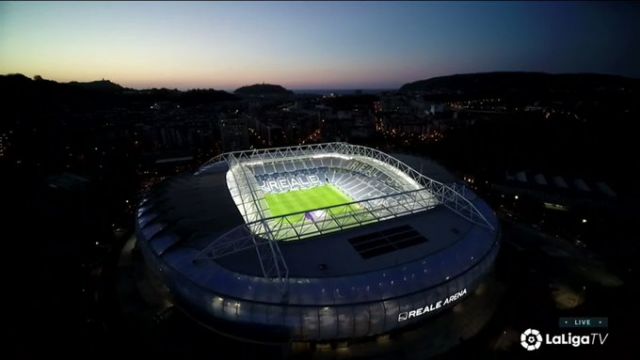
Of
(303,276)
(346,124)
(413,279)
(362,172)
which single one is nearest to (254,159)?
(362,172)

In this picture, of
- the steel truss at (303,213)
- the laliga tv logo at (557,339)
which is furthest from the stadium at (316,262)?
the laliga tv logo at (557,339)

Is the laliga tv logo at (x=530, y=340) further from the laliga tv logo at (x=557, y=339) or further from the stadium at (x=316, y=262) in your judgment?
the stadium at (x=316, y=262)

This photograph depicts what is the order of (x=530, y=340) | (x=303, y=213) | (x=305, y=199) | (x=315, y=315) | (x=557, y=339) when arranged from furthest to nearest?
(x=305, y=199) < (x=303, y=213) < (x=530, y=340) < (x=557, y=339) < (x=315, y=315)

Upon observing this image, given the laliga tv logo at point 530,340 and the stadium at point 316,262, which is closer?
the stadium at point 316,262

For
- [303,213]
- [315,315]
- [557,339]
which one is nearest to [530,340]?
[557,339]

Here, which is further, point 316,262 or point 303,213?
point 303,213

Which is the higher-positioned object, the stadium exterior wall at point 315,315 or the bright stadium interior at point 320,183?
the bright stadium interior at point 320,183

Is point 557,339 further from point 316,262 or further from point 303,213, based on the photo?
point 303,213

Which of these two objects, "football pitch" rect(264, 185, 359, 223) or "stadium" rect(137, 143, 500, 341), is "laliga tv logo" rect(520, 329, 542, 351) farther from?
"football pitch" rect(264, 185, 359, 223)
